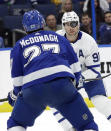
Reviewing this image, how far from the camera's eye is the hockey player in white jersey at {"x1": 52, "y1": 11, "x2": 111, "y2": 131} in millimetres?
3574

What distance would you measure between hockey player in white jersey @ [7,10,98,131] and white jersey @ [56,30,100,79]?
86 cm

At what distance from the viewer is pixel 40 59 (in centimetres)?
265

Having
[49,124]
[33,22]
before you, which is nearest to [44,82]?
[33,22]

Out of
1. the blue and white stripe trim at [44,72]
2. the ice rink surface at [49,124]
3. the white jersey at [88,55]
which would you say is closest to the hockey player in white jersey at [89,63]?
the white jersey at [88,55]

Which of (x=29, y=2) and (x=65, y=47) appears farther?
(x=29, y=2)

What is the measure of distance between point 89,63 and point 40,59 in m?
1.04

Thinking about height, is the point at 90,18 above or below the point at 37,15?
below

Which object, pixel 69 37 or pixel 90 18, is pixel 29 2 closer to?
pixel 90 18

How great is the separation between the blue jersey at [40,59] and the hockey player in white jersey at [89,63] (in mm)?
865

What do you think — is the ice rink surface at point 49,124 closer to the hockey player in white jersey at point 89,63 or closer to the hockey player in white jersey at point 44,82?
the hockey player in white jersey at point 89,63

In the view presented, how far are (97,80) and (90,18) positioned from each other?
1.93 meters

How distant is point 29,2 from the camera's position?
5812mm

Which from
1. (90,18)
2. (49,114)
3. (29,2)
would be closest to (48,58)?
(49,114)

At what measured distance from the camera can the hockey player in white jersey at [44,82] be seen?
263cm
